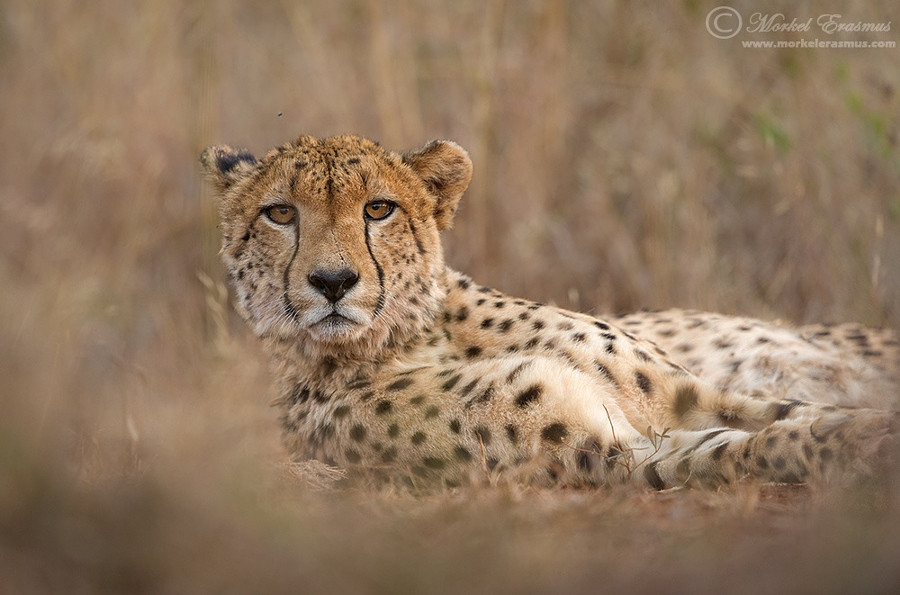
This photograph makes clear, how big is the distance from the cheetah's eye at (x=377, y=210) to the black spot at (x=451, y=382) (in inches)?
21.7

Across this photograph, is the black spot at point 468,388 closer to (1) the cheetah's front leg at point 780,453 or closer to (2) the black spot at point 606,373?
(2) the black spot at point 606,373

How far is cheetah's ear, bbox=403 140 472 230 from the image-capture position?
130 inches

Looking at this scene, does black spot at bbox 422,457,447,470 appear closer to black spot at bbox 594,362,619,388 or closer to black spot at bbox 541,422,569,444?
black spot at bbox 541,422,569,444

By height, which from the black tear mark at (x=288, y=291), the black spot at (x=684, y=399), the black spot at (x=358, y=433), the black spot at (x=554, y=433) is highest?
the black tear mark at (x=288, y=291)

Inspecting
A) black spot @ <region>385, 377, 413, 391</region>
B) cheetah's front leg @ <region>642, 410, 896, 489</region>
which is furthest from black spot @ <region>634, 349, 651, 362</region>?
black spot @ <region>385, 377, 413, 391</region>

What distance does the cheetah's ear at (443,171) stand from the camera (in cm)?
331

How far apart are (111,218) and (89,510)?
3642 millimetres

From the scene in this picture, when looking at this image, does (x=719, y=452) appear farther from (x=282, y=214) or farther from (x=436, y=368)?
(x=282, y=214)

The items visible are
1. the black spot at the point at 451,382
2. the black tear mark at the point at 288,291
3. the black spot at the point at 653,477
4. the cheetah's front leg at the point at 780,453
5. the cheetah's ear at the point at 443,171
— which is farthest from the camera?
the cheetah's ear at the point at 443,171

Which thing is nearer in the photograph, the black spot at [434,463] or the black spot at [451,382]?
the black spot at [434,463]

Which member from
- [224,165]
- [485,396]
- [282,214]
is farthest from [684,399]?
[224,165]

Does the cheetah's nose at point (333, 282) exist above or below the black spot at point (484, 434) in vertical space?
above

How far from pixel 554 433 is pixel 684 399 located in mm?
548

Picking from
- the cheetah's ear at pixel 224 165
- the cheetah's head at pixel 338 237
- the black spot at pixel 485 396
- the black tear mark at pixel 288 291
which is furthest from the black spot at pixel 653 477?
the cheetah's ear at pixel 224 165
